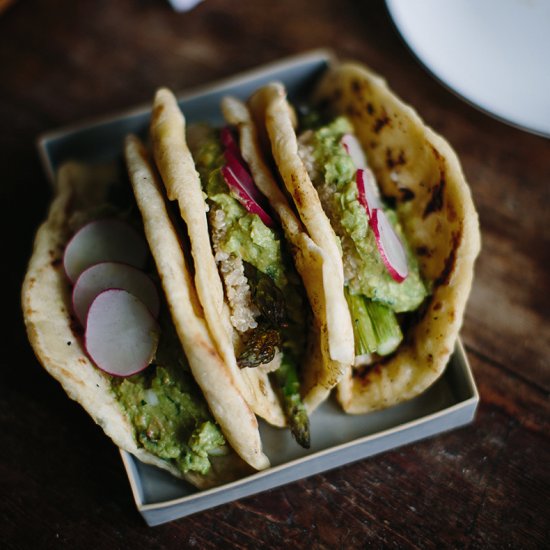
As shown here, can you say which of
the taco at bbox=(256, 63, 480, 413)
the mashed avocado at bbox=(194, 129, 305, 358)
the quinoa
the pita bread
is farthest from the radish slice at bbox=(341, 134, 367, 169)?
the pita bread

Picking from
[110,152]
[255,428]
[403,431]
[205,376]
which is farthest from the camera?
[110,152]

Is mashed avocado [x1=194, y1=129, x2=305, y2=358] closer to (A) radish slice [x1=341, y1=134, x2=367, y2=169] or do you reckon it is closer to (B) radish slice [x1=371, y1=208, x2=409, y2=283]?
(B) radish slice [x1=371, y1=208, x2=409, y2=283]

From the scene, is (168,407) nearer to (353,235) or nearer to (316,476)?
(316,476)

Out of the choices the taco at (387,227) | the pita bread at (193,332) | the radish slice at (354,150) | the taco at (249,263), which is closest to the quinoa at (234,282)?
the taco at (249,263)

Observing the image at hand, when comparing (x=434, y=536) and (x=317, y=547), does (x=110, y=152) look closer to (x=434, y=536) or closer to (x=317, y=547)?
(x=317, y=547)

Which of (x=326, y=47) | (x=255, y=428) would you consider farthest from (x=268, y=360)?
(x=326, y=47)

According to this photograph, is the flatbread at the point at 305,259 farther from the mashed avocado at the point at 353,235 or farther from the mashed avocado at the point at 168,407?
the mashed avocado at the point at 168,407
